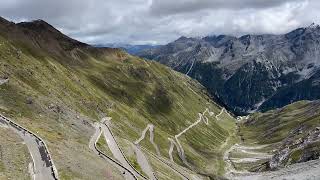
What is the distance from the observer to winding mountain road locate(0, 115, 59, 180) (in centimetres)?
9670

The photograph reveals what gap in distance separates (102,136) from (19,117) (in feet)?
131

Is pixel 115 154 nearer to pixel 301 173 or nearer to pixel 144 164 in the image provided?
pixel 144 164

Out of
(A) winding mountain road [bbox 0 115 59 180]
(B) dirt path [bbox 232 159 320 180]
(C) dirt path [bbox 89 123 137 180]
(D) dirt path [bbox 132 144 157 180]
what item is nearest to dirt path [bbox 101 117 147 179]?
(C) dirt path [bbox 89 123 137 180]

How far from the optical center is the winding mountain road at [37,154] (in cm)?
9670

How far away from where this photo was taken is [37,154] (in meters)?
109

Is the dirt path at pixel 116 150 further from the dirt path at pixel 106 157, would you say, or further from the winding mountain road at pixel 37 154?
the winding mountain road at pixel 37 154

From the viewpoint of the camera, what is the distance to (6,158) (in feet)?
330

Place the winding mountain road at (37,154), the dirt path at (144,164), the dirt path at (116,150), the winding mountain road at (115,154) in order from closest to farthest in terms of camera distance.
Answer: the winding mountain road at (37,154), the winding mountain road at (115,154), the dirt path at (116,150), the dirt path at (144,164)

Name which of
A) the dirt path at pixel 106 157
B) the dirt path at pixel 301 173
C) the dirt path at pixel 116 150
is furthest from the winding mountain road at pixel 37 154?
the dirt path at pixel 301 173

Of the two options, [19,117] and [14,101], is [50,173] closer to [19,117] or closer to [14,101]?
[19,117]

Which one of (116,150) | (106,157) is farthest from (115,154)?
(106,157)

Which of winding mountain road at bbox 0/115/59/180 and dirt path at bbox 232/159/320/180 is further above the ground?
winding mountain road at bbox 0/115/59/180

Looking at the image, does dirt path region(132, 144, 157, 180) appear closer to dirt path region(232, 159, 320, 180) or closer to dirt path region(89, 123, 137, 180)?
dirt path region(89, 123, 137, 180)

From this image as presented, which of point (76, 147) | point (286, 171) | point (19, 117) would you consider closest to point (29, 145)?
point (76, 147)
